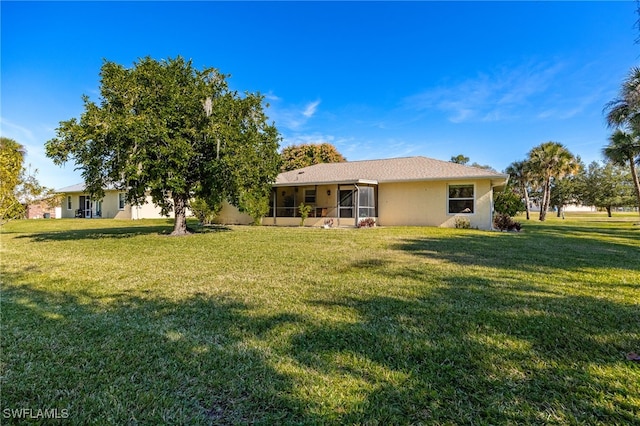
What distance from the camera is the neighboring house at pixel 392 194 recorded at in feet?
56.3

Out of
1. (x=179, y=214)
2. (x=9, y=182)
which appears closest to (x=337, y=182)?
(x=179, y=214)

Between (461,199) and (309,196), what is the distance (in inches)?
347

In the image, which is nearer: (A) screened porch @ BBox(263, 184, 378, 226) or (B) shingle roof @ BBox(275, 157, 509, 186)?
(B) shingle roof @ BBox(275, 157, 509, 186)

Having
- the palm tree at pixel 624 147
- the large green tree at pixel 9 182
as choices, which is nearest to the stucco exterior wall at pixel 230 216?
the large green tree at pixel 9 182

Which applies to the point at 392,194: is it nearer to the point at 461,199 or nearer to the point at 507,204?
the point at 461,199

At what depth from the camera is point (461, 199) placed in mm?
17609

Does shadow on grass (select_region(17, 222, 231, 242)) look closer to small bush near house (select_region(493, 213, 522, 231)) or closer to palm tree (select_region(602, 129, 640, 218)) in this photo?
small bush near house (select_region(493, 213, 522, 231))

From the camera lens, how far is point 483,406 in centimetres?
223

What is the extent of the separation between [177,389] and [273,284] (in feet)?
10.6

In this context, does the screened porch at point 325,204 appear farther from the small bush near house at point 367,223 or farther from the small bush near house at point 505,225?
the small bush near house at point 505,225

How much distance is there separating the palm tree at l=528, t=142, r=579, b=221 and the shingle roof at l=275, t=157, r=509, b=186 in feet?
58.7

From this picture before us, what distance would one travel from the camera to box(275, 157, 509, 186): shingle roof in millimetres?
17156

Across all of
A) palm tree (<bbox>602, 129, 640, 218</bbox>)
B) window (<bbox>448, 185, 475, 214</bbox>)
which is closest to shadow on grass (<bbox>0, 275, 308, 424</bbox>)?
window (<bbox>448, 185, 475, 214</bbox>)

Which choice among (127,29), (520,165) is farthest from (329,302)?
(520,165)
